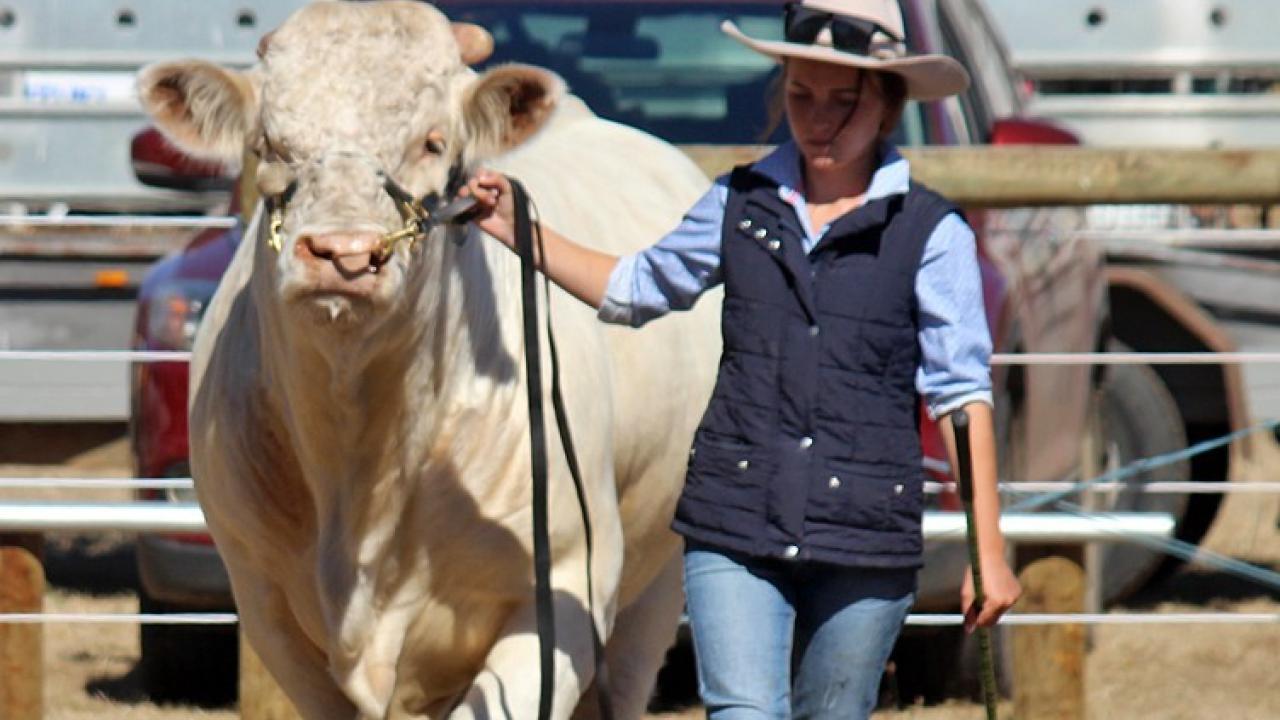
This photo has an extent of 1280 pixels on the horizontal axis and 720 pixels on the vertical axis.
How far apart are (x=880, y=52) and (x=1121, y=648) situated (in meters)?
4.14

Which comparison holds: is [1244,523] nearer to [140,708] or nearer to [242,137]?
[140,708]

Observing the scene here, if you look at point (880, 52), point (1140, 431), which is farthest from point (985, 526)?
point (1140, 431)

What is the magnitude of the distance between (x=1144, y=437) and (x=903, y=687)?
175cm

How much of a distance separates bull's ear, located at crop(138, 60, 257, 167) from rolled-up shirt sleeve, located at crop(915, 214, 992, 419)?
1091 millimetres

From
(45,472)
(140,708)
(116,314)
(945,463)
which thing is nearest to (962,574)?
(945,463)

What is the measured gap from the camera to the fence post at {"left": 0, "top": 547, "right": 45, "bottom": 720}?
5.57m

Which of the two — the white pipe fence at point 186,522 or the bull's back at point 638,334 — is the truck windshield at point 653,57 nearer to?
the bull's back at point 638,334

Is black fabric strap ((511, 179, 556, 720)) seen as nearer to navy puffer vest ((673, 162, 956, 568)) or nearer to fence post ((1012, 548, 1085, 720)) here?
navy puffer vest ((673, 162, 956, 568))

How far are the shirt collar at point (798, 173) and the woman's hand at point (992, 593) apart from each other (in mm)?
580

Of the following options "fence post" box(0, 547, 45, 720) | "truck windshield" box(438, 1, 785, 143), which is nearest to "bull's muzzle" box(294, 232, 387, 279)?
"fence post" box(0, 547, 45, 720)

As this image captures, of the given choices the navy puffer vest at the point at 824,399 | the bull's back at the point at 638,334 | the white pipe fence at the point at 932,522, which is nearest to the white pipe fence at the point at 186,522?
the white pipe fence at the point at 932,522

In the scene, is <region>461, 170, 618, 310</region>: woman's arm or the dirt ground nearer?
<region>461, 170, 618, 310</region>: woman's arm

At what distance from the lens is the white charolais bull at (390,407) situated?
13.0 ft

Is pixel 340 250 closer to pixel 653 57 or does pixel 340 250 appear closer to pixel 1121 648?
pixel 653 57
